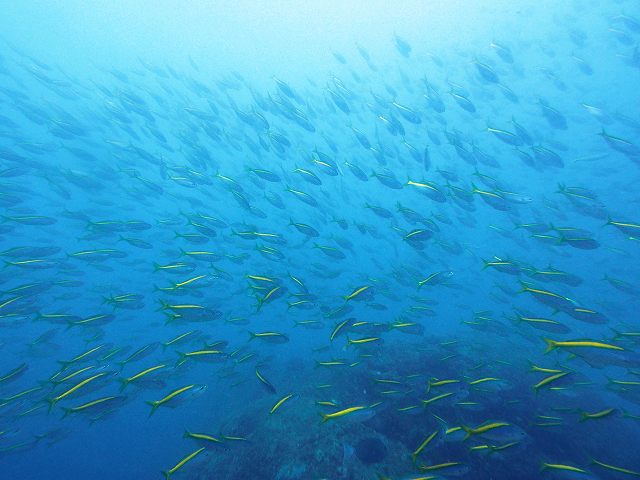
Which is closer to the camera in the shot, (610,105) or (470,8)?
(470,8)

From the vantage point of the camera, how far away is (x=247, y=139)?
1534 centimetres

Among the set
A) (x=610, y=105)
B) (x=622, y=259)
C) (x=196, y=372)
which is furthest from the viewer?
(x=610, y=105)

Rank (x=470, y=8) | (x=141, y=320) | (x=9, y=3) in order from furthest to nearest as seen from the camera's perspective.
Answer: (x=9, y=3) < (x=470, y=8) < (x=141, y=320)

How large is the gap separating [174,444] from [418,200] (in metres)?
53.9

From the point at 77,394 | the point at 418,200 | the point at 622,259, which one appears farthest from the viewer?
the point at 418,200

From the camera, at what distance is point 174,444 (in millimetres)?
14938

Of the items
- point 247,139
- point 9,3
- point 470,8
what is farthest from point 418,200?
point 9,3

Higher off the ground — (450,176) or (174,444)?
(450,176)

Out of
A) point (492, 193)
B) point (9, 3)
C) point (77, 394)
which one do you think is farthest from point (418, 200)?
point (9, 3)

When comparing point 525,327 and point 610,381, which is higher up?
point 610,381

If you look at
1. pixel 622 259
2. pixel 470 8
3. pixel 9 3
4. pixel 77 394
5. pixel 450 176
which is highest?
pixel 9 3

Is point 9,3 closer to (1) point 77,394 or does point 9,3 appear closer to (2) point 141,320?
(2) point 141,320

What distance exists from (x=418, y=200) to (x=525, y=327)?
49.2 meters

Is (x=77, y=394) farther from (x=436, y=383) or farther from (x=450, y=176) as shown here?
(x=450, y=176)
